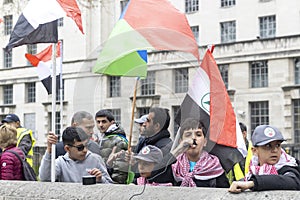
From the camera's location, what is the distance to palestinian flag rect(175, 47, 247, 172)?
554cm

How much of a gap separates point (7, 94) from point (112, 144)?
132 ft

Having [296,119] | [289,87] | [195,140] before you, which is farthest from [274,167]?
[296,119]

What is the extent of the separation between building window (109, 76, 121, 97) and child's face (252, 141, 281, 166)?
110 cm

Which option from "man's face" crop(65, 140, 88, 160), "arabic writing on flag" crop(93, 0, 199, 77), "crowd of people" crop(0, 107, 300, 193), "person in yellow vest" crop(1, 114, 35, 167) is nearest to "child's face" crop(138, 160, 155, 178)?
"crowd of people" crop(0, 107, 300, 193)

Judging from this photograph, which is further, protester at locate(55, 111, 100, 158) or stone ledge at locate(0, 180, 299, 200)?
protester at locate(55, 111, 100, 158)

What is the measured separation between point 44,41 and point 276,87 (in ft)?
89.3

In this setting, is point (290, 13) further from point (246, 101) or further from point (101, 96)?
point (101, 96)

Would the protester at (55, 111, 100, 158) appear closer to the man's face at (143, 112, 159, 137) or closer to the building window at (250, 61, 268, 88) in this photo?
the man's face at (143, 112, 159, 137)

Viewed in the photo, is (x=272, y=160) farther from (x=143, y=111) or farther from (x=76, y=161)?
(x=76, y=161)

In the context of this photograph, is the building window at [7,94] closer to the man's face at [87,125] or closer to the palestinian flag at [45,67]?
the palestinian flag at [45,67]

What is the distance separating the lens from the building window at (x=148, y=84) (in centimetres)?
538

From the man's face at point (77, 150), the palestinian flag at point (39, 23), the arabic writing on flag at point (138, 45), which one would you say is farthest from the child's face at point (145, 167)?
the palestinian flag at point (39, 23)

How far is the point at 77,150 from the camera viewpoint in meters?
6.68

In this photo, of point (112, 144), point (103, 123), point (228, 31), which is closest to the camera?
point (112, 144)
